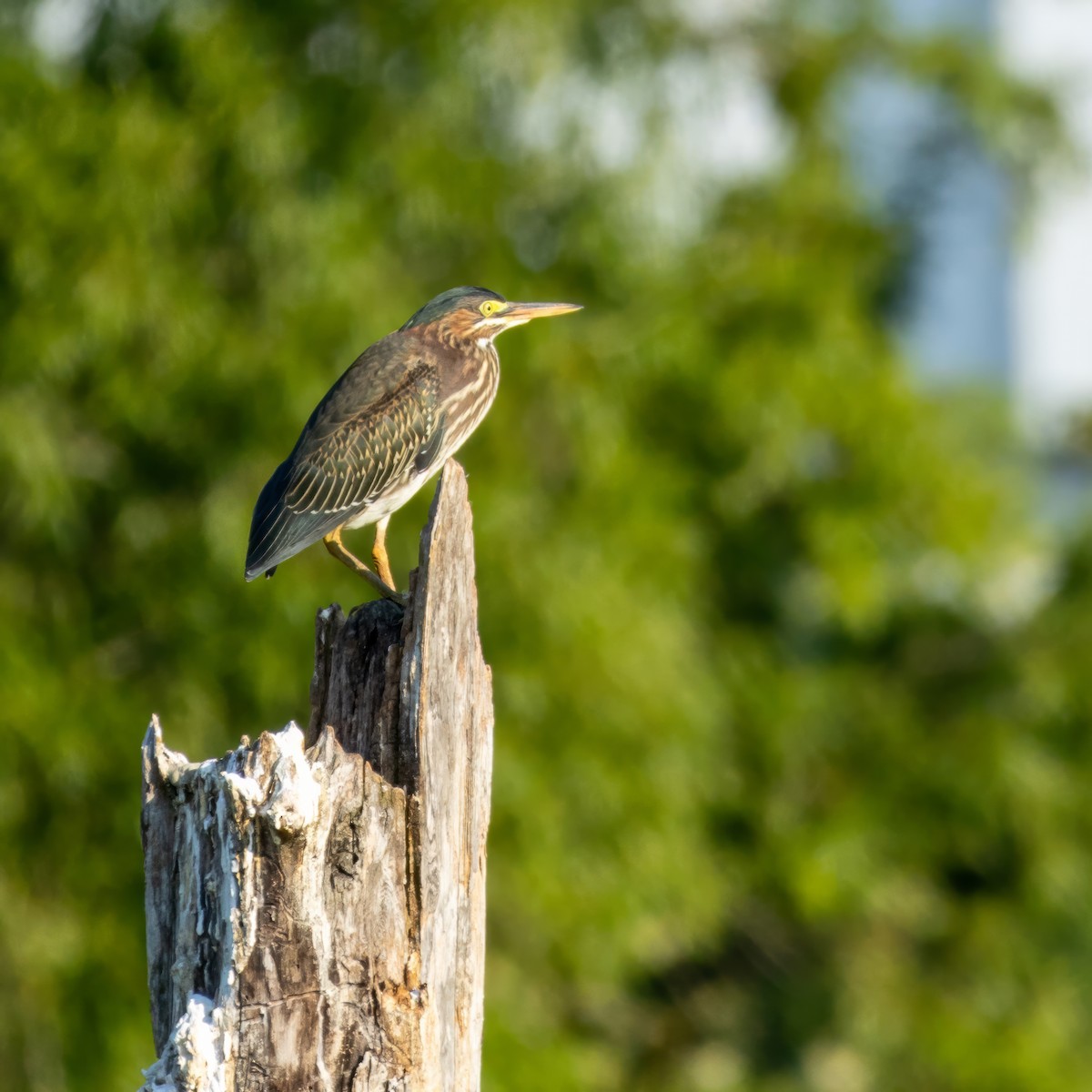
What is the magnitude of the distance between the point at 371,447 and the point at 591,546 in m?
5.38

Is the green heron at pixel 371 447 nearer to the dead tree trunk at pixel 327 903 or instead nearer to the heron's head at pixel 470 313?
the heron's head at pixel 470 313

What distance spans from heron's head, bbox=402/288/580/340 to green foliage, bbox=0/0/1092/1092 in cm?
351

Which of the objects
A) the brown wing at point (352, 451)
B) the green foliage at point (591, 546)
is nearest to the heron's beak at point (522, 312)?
the brown wing at point (352, 451)

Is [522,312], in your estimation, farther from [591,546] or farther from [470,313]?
[591,546]

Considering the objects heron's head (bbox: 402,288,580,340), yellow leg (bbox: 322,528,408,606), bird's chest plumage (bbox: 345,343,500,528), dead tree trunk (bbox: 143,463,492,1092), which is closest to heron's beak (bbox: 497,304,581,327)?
heron's head (bbox: 402,288,580,340)

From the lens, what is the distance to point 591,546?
11039 millimetres

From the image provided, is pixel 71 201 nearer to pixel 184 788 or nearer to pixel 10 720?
pixel 10 720

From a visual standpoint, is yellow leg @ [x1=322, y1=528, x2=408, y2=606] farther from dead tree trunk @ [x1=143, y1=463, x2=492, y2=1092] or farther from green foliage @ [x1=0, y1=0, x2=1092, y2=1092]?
green foliage @ [x1=0, y1=0, x2=1092, y2=1092]

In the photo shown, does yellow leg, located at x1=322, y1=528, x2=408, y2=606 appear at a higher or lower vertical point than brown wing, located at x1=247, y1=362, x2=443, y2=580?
lower

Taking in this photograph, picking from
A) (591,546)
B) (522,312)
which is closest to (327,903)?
(522,312)

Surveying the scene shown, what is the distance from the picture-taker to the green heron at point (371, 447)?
5.60 metres

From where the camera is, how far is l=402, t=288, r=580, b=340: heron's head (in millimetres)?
6066

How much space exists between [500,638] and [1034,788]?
5.19m

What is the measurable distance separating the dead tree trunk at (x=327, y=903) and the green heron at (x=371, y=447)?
1710 millimetres
